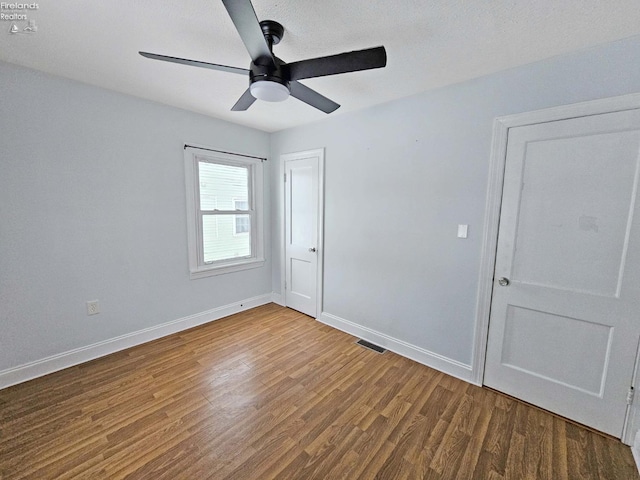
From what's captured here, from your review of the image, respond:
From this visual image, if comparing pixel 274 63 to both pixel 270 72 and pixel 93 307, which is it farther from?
pixel 93 307

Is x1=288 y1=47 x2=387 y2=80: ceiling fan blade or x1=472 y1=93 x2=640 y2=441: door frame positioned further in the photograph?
x1=472 y1=93 x2=640 y2=441: door frame

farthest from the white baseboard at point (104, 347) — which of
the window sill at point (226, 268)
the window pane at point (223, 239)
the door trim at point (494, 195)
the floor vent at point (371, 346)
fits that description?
the door trim at point (494, 195)

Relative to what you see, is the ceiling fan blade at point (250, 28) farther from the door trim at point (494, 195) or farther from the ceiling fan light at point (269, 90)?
the door trim at point (494, 195)

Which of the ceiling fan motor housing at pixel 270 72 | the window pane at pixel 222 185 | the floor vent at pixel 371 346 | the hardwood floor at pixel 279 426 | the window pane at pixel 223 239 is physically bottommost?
the hardwood floor at pixel 279 426

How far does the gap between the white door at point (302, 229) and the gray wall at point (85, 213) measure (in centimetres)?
106

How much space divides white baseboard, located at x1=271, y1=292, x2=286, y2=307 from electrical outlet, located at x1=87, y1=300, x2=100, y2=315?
2033mm

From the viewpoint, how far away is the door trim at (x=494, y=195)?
1.67 m

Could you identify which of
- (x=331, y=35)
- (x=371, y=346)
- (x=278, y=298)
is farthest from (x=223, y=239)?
(x=331, y=35)

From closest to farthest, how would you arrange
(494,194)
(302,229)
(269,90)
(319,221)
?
(269,90) < (494,194) < (319,221) < (302,229)

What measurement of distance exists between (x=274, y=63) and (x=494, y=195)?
1.78 m

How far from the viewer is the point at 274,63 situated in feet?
4.49

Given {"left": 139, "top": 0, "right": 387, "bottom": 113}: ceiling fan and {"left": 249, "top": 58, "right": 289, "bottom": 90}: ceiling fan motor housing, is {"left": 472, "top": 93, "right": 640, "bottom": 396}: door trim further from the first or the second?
{"left": 249, "top": 58, "right": 289, "bottom": 90}: ceiling fan motor housing

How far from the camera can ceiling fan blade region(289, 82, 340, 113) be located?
5.19 ft

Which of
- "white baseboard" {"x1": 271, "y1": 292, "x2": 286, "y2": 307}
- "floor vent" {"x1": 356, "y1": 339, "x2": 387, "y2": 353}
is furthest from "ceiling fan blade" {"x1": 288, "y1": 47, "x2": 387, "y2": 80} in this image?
"white baseboard" {"x1": 271, "y1": 292, "x2": 286, "y2": 307}
